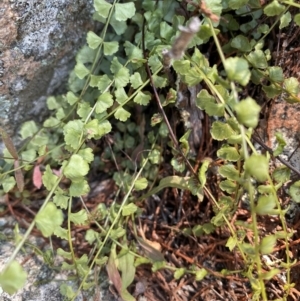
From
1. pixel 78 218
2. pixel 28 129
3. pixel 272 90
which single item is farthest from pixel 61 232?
pixel 272 90

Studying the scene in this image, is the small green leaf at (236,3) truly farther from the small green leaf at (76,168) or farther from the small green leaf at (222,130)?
the small green leaf at (76,168)

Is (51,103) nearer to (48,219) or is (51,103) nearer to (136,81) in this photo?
(136,81)

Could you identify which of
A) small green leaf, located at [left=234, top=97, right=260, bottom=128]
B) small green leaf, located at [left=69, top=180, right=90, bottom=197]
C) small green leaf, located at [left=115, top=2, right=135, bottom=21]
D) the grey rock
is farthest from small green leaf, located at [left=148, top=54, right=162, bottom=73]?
the grey rock

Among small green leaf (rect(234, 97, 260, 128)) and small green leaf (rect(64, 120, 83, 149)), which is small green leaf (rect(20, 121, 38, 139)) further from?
small green leaf (rect(234, 97, 260, 128))

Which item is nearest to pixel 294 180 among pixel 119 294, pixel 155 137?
pixel 155 137

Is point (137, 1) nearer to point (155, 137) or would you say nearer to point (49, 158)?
point (155, 137)
